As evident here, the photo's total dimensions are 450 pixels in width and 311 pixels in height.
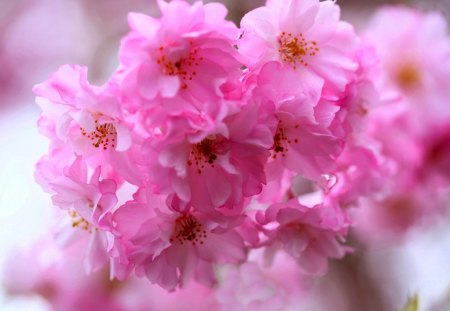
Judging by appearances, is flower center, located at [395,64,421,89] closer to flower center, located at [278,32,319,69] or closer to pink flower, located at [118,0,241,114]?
flower center, located at [278,32,319,69]

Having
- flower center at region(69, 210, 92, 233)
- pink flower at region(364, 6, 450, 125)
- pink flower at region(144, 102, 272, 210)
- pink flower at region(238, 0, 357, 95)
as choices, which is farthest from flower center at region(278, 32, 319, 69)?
pink flower at region(364, 6, 450, 125)

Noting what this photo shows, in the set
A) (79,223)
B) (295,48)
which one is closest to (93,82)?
(79,223)

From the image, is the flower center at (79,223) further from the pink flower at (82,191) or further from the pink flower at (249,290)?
the pink flower at (249,290)

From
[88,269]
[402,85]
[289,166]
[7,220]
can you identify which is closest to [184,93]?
[289,166]

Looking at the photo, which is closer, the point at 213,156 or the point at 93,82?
the point at 213,156

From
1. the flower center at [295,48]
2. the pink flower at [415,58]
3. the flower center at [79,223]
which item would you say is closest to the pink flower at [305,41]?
A: the flower center at [295,48]

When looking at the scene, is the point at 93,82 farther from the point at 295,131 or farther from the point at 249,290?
the point at 295,131

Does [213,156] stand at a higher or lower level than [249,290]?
higher
